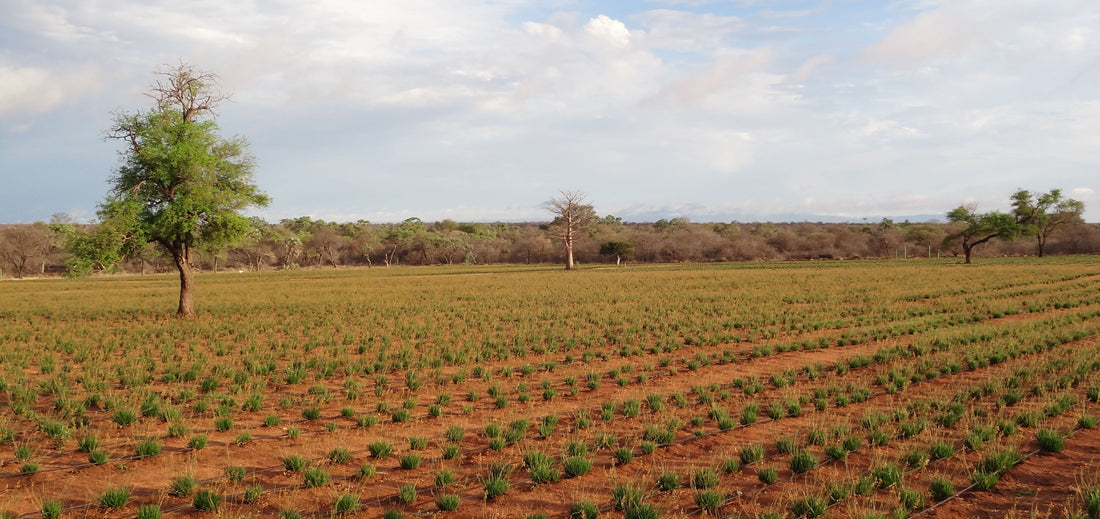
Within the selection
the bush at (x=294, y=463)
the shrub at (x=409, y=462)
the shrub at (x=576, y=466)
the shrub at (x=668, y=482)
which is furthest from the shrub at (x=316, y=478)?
the shrub at (x=668, y=482)

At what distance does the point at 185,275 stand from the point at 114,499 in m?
21.3

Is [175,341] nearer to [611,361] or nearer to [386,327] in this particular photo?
[386,327]

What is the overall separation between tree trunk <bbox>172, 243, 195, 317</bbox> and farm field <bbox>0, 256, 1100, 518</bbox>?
11.7ft

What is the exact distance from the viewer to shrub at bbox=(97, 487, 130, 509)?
22.3 feet

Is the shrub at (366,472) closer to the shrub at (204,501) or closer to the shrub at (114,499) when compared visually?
the shrub at (204,501)

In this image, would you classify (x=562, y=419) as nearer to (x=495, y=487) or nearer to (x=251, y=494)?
(x=495, y=487)

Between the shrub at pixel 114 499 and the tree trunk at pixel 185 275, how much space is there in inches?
804

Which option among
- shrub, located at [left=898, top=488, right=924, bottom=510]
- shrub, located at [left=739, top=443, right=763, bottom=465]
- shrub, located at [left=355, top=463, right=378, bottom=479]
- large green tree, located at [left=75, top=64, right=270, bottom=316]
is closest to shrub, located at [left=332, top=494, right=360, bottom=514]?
shrub, located at [left=355, top=463, right=378, bottom=479]

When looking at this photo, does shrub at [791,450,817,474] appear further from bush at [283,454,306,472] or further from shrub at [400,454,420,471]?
bush at [283,454,306,472]

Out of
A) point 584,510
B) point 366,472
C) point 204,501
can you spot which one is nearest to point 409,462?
point 366,472

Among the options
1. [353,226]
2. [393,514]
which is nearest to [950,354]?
[393,514]

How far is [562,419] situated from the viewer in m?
10.4

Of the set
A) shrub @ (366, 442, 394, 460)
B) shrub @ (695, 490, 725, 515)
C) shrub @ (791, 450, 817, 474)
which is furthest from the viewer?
shrub @ (366, 442, 394, 460)

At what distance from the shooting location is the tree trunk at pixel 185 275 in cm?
2494
